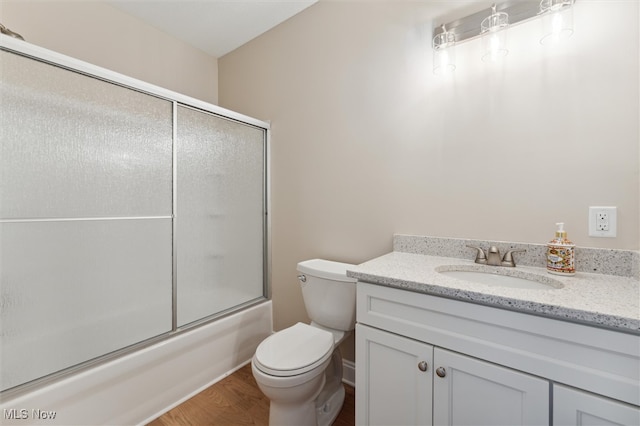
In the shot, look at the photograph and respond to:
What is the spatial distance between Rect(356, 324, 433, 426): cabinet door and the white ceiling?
6.98 ft

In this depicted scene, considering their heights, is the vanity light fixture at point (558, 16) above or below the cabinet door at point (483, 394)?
above

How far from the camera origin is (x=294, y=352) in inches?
50.8

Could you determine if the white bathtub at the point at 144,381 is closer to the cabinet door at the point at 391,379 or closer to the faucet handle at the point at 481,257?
the cabinet door at the point at 391,379

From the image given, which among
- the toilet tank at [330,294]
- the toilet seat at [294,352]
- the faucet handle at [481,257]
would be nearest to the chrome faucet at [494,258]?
the faucet handle at [481,257]

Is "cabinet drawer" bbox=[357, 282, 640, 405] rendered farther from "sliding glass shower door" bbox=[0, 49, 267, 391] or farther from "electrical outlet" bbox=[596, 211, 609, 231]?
"sliding glass shower door" bbox=[0, 49, 267, 391]

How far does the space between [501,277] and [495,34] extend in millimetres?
1063

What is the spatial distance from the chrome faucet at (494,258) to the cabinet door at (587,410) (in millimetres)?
525

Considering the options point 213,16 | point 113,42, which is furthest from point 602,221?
point 113,42

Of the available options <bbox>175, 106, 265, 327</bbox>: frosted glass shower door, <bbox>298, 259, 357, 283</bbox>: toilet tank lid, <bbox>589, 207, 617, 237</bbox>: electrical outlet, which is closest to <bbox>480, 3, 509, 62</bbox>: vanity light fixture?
<bbox>589, 207, 617, 237</bbox>: electrical outlet

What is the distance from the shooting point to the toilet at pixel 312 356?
1.18 metres

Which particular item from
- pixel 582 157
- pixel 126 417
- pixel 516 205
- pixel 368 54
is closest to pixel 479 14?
pixel 368 54

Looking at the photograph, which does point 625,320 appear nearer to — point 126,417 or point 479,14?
point 479,14

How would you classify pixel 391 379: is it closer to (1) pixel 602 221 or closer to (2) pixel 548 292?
(2) pixel 548 292

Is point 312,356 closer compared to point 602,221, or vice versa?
point 602,221
